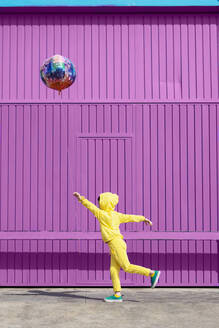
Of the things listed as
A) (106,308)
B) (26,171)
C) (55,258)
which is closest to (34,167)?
(26,171)

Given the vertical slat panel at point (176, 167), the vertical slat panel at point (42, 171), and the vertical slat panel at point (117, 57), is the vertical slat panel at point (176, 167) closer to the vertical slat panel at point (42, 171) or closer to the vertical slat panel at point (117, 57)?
the vertical slat panel at point (117, 57)

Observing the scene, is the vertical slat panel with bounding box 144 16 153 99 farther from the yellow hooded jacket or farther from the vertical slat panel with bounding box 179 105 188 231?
the yellow hooded jacket

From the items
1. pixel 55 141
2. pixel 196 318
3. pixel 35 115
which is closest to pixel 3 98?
pixel 35 115

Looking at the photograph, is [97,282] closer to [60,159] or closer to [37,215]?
[37,215]

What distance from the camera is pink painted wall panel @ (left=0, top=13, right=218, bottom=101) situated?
8648 mm

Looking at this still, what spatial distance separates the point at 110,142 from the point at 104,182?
2.24 ft

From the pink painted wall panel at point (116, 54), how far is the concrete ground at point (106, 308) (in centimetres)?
324

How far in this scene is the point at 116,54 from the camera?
8.71 meters

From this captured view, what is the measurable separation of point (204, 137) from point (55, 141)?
2.52 metres

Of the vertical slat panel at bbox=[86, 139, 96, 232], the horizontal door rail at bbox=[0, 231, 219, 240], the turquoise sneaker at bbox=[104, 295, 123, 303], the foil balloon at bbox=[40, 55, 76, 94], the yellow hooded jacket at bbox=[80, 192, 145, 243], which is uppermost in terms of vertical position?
the foil balloon at bbox=[40, 55, 76, 94]

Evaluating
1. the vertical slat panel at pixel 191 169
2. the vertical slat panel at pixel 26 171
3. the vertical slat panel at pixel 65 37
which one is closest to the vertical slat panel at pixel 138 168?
the vertical slat panel at pixel 191 169

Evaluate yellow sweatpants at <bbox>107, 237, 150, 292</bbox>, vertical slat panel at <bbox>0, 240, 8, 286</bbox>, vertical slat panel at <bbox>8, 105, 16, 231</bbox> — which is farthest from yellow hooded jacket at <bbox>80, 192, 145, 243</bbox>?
vertical slat panel at <bbox>0, 240, 8, 286</bbox>

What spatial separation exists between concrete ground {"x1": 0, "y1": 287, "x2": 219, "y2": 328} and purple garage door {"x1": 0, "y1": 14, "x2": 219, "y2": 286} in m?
0.40

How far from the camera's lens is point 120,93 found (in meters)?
8.63
